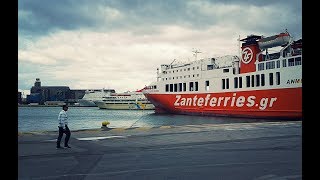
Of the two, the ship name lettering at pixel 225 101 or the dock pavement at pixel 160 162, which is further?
the ship name lettering at pixel 225 101

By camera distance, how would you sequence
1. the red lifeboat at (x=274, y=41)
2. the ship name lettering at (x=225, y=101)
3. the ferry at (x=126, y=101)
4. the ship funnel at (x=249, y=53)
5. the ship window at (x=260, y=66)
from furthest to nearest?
the ferry at (x=126, y=101)
the ship funnel at (x=249, y=53)
the ship window at (x=260, y=66)
the red lifeboat at (x=274, y=41)
the ship name lettering at (x=225, y=101)

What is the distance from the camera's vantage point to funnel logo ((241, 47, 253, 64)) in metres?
51.9

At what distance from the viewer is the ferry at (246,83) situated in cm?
4484

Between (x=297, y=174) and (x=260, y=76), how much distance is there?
42.8 meters

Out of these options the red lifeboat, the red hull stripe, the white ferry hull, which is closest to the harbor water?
the red hull stripe

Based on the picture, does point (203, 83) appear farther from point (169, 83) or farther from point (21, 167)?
point (21, 167)

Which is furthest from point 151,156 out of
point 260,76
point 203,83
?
point 203,83

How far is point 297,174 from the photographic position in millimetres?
8211

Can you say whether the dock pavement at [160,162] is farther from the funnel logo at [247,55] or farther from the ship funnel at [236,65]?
the ship funnel at [236,65]

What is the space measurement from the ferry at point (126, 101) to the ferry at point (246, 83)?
50.4 m

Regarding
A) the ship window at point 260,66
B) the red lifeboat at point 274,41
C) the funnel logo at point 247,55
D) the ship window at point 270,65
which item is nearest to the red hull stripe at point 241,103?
the ship window at point 260,66

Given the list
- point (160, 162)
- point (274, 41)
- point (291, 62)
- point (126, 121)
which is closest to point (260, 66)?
point (274, 41)

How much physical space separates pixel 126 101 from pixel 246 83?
76.7m

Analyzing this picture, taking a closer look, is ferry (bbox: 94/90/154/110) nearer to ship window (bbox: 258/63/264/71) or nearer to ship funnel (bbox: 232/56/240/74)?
ship funnel (bbox: 232/56/240/74)
